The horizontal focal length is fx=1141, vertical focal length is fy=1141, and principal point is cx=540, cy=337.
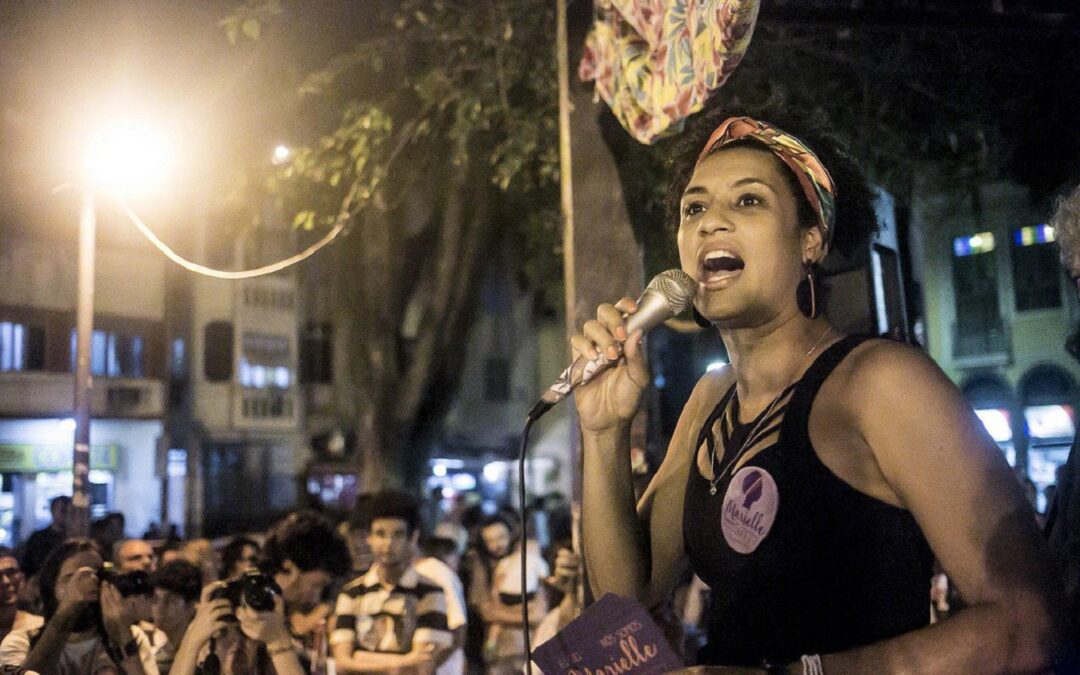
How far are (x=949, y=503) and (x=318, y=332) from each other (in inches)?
1436

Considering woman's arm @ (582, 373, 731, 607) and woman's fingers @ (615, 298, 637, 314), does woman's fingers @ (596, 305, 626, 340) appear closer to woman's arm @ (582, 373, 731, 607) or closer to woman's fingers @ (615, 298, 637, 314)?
woman's fingers @ (615, 298, 637, 314)

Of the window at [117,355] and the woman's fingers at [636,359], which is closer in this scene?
the woman's fingers at [636,359]

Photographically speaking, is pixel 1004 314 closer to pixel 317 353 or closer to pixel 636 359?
pixel 317 353

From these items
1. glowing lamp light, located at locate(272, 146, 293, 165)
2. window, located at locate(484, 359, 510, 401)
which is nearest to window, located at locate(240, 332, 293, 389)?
window, located at locate(484, 359, 510, 401)

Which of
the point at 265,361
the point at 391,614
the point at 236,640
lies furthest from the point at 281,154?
the point at 265,361

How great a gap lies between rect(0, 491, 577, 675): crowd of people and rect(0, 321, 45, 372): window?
1848 centimetres

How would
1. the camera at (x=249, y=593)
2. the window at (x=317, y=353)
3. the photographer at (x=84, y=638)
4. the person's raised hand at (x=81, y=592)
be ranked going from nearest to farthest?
the camera at (x=249, y=593), the photographer at (x=84, y=638), the person's raised hand at (x=81, y=592), the window at (x=317, y=353)

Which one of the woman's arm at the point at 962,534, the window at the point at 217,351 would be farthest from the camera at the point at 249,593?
the window at the point at 217,351

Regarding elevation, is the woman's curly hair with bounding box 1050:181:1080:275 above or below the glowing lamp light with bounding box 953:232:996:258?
below

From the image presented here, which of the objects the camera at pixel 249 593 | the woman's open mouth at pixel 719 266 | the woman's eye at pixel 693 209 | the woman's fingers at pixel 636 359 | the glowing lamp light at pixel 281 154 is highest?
the glowing lamp light at pixel 281 154

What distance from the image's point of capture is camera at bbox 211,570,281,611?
4363 mm

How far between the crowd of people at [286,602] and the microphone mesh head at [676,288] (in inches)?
21.8

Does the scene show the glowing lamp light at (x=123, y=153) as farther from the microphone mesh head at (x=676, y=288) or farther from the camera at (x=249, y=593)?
the microphone mesh head at (x=676, y=288)

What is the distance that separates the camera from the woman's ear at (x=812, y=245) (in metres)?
2.38
